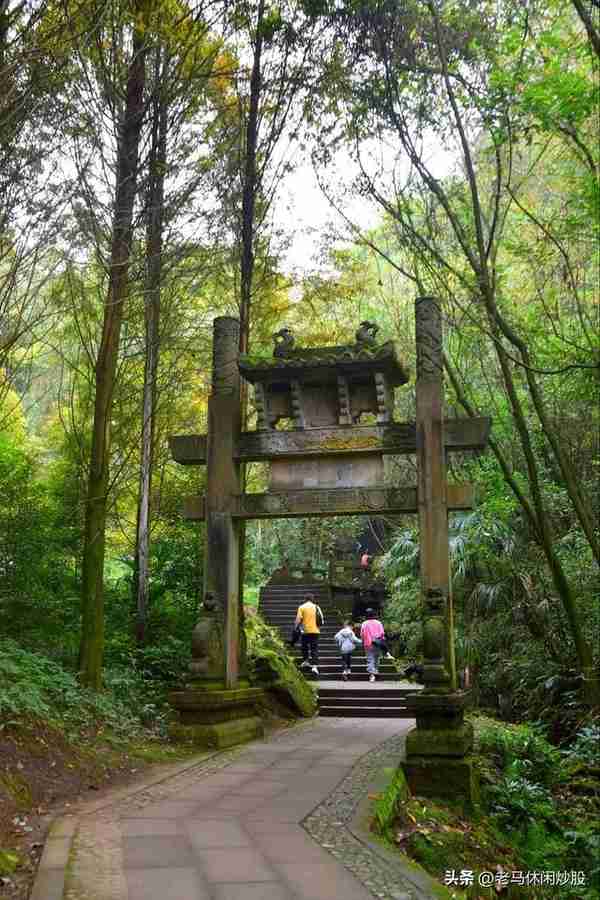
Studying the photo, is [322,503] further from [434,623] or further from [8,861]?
[8,861]

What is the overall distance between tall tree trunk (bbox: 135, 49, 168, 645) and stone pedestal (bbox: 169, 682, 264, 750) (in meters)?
3.03

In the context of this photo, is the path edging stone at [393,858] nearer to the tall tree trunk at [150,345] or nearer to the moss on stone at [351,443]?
the moss on stone at [351,443]

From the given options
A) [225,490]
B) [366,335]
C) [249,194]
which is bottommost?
[225,490]

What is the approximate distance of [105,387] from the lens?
8844 millimetres

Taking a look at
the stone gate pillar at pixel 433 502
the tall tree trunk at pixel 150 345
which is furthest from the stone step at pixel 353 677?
the stone gate pillar at pixel 433 502

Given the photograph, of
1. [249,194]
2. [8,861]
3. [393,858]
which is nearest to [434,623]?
[393,858]

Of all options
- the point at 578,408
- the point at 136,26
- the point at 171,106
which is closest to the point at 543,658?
the point at 578,408

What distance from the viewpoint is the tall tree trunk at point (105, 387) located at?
8.68 meters

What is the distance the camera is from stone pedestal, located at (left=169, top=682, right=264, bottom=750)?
845 cm

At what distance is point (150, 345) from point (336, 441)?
3580 millimetres

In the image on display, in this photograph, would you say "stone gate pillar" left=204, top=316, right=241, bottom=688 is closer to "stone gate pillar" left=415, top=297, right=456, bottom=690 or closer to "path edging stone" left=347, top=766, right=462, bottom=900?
"stone gate pillar" left=415, top=297, right=456, bottom=690

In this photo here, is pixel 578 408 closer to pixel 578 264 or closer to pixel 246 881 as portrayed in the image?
pixel 578 264

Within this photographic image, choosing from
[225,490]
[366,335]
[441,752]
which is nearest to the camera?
[441,752]

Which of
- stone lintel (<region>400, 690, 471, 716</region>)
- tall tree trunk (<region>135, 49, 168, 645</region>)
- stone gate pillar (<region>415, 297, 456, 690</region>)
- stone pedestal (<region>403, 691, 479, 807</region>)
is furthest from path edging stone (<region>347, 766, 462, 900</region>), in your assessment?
tall tree trunk (<region>135, 49, 168, 645</region>)
